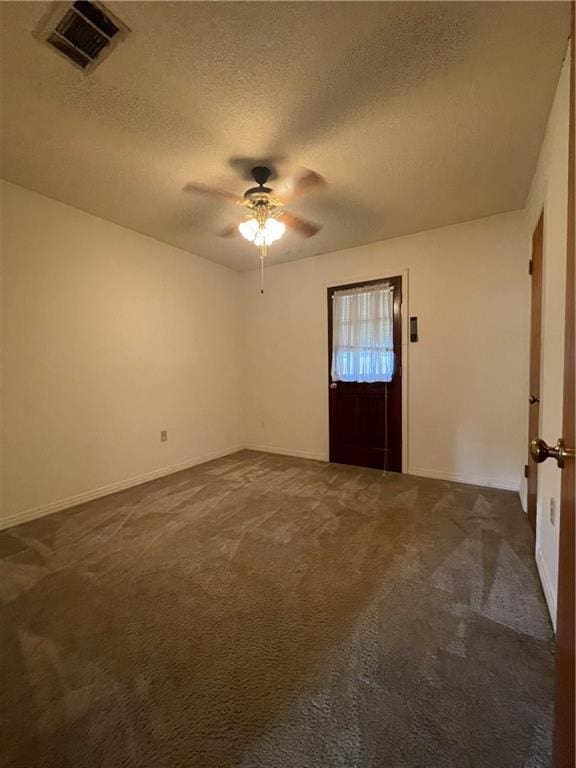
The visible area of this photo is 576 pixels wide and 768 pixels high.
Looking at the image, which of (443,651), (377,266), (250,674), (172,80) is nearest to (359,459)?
(377,266)

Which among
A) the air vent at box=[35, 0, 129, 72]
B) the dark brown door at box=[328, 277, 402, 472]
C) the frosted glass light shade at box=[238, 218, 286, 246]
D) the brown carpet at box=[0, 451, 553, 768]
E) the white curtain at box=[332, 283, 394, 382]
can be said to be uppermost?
the air vent at box=[35, 0, 129, 72]

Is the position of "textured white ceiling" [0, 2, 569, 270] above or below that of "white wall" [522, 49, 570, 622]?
above

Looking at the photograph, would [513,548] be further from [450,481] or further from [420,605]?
[450,481]

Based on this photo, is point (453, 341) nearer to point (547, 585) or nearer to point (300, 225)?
point (300, 225)

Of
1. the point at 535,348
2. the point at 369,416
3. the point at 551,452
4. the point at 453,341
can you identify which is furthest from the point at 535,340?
the point at 551,452

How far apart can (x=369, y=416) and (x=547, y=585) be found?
2.24 metres

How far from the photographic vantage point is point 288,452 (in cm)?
436

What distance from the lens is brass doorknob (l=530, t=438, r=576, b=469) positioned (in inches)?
28.9

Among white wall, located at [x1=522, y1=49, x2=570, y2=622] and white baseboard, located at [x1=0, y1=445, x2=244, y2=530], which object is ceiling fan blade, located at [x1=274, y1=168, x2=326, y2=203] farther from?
white baseboard, located at [x1=0, y1=445, x2=244, y2=530]

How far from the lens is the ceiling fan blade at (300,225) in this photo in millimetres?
2660

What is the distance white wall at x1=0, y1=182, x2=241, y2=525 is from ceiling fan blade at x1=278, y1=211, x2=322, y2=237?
1.54 m

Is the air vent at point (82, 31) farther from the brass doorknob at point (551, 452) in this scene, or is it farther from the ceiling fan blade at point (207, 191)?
the brass doorknob at point (551, 452)

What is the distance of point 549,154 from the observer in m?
1.83

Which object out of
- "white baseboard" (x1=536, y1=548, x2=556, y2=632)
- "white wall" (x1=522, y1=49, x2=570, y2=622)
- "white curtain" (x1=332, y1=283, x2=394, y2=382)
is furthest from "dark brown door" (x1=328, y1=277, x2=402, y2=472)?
"white baseboard" (x1=536, y1=548, x2=556, y2=632)
